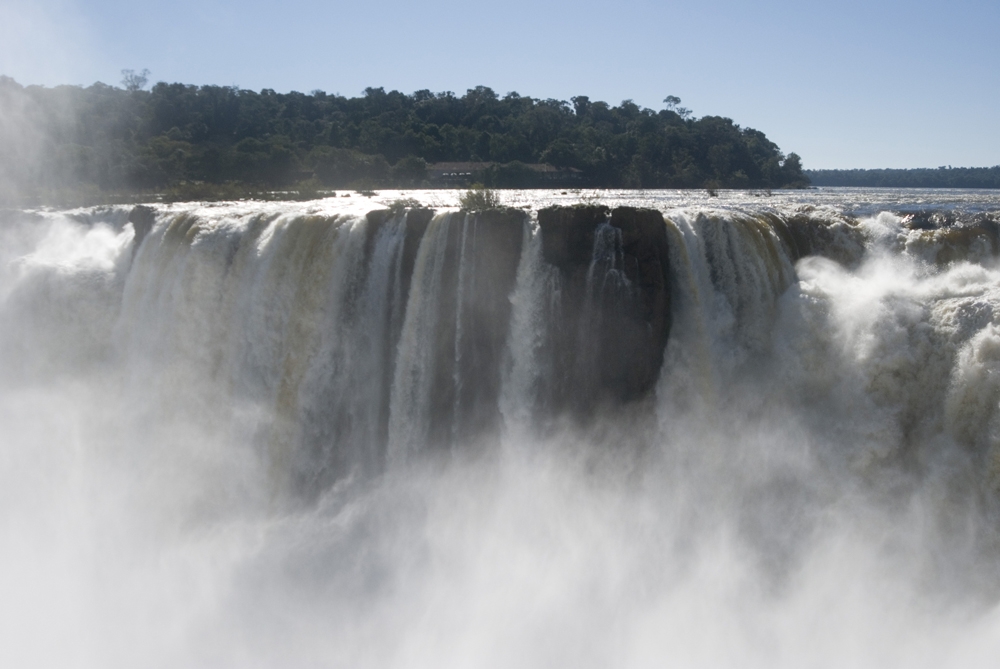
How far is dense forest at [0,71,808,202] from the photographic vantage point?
3434 cm

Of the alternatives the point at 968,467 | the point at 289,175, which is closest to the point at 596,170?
the point at 289,175

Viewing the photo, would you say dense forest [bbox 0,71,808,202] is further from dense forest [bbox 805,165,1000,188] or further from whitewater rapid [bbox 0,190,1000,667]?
whitewater rapid [bbox 0,190,1000,667]

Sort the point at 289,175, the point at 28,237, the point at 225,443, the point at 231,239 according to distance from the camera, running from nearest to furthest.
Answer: the point at 225,443 → the point at 231,239 → the point at 28,237 → the point at 289,175

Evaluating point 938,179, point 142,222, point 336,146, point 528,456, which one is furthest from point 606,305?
point 938,179

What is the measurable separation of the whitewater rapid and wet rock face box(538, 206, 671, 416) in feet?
0.15

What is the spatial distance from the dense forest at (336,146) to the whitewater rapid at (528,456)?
51.1 feet

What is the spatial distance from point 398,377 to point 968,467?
763 centimetres

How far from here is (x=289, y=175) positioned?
36969mm

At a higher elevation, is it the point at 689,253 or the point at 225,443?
the point at 689,253

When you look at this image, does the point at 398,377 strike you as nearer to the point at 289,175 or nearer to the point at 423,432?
the point at 423,432

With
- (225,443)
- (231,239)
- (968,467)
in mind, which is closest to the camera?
(968,467)

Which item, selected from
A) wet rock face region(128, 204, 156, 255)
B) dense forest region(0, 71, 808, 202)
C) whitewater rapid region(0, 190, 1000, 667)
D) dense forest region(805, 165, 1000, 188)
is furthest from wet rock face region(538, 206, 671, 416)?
dense forest region(805, 165, 1000, 188)

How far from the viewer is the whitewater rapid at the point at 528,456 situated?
973 cm

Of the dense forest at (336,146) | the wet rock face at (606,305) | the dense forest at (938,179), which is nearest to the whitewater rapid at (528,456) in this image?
the wet rock face at (606,305)
